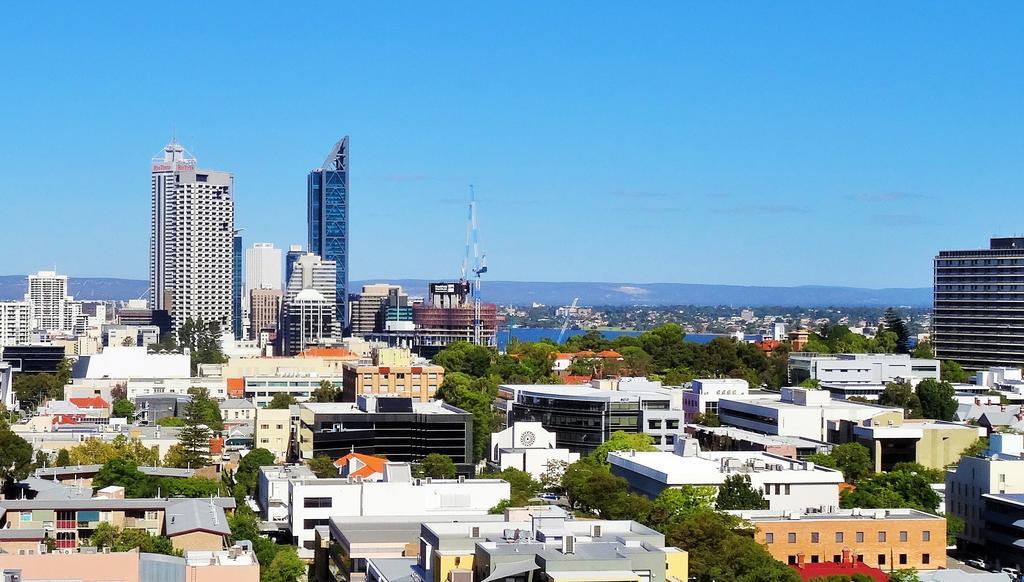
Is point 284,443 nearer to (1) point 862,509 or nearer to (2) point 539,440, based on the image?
(2) point 539,440

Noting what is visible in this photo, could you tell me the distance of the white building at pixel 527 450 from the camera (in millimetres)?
46719

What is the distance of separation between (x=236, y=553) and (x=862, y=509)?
558 inches

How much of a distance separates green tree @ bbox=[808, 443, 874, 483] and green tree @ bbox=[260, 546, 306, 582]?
60.9 ft

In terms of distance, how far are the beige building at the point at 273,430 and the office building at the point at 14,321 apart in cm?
7838

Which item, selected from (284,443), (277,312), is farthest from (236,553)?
(277,312)

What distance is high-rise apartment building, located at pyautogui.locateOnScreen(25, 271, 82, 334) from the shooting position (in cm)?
14688

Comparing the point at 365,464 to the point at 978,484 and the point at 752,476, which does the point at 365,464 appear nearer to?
the point at 752,476

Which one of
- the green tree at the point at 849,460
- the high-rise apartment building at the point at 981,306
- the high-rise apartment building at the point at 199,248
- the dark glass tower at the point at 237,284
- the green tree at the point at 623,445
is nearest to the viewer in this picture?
the green tree at the point at 849,460

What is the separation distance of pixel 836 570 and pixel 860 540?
2.13 m

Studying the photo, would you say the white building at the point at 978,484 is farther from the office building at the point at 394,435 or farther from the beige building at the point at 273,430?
the beige building at the point at 273,430

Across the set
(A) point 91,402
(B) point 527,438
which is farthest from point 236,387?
(B) point 527,438

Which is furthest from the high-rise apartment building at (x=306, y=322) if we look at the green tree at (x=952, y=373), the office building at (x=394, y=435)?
the office building at (x=394, y=435)

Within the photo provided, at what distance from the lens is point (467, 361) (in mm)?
77125

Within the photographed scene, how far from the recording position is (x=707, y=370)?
248 ft
